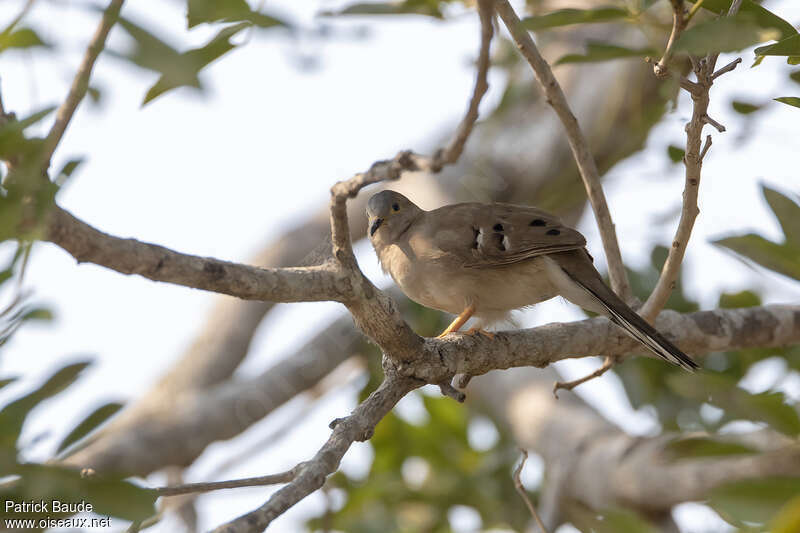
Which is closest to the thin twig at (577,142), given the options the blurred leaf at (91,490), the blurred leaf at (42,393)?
the blurred leaf at (42,393)

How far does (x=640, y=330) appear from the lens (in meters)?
3.20

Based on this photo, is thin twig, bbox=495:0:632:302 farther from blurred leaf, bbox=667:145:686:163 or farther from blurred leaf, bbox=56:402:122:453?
blurred leaf, bbox=56:402:122:453

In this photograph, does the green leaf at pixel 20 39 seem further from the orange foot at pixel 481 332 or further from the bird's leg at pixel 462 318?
the bird's leg at pixel 462 318

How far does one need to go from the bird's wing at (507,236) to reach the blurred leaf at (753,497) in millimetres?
2076

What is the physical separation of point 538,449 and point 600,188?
2.12 meters

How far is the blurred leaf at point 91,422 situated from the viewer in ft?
6.70

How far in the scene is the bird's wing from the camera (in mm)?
3682

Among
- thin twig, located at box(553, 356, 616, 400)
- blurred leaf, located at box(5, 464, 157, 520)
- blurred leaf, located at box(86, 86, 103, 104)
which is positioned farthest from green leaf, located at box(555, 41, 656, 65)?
blurred leaf, located at box(5, 464, 157, 520)

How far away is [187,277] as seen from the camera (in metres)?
1.96

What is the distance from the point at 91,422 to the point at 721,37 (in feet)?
6.00

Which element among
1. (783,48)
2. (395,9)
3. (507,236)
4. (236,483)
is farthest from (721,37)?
(507,236)

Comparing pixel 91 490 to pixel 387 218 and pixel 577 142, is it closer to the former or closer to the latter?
pixel 577 142

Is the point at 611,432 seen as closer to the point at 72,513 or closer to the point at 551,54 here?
the point at 72,513

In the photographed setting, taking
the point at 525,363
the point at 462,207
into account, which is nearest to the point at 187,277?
the point at 525,363
